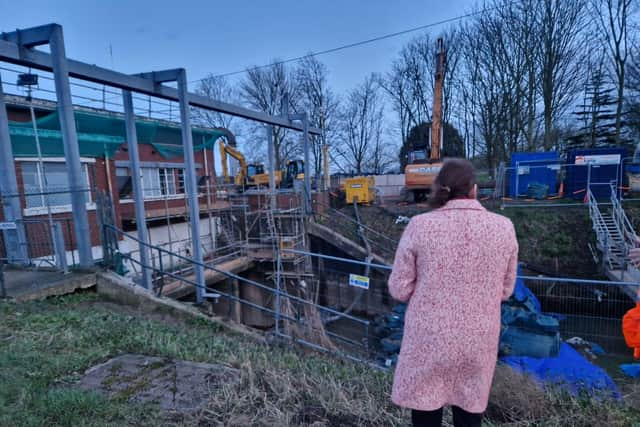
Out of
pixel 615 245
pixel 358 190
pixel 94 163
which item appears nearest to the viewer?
pixel 615 245

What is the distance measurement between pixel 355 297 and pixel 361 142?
34.2 m

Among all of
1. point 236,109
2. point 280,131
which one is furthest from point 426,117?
point 236,109

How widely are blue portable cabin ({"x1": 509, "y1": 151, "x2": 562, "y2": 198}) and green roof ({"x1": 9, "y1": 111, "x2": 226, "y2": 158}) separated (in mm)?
15300

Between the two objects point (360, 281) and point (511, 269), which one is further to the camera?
point (360, 281)

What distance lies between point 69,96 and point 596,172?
58.0 feet

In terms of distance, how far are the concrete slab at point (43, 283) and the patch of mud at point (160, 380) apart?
2.75 m

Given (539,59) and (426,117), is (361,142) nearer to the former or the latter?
(426,117)

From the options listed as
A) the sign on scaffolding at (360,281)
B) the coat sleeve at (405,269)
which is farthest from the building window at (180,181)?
the coat sleeve at (405,269)

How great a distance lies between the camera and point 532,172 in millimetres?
15703

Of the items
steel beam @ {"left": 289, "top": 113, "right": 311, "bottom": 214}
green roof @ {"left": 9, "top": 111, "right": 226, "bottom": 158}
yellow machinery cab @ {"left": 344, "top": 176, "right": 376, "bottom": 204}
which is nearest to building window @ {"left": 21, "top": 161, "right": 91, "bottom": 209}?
green roof @ {"left": 9, "top": 111, "right": 226, "bottom": 158}

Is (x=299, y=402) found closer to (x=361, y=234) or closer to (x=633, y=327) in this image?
(x=633, y=327)

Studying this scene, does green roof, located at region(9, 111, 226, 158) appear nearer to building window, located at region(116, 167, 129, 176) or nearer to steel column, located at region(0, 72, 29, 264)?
building window, located at region(116, 167, 129, 176)

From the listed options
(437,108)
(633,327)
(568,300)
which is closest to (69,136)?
(633,327)

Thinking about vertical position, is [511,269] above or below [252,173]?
below
